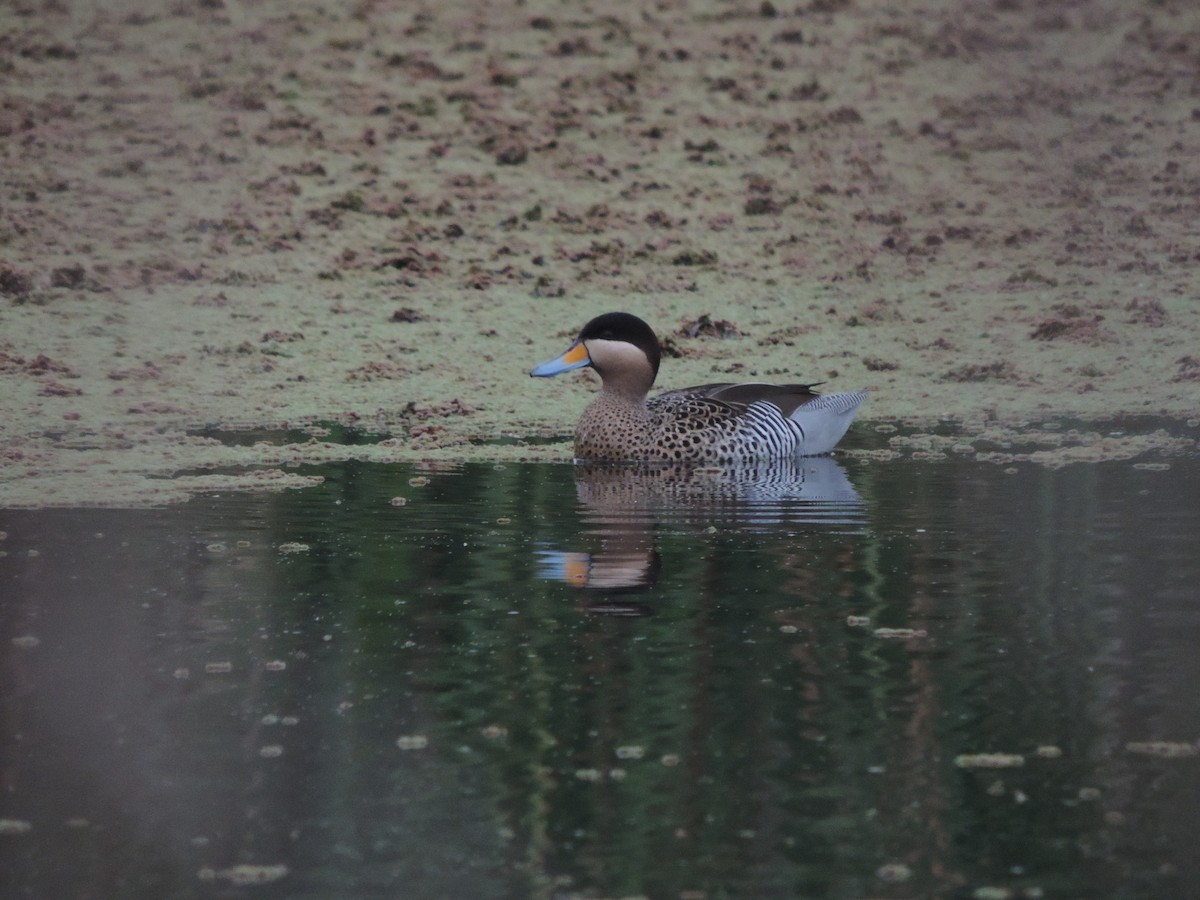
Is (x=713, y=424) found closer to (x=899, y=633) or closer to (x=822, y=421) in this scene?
(x=822, y=421)

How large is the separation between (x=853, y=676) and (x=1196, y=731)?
3.05ft

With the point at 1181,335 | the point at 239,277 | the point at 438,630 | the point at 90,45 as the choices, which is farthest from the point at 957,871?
the point at 90,45

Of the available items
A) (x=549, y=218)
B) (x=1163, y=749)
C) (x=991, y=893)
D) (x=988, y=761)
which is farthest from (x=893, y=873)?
(x=549, y=218)

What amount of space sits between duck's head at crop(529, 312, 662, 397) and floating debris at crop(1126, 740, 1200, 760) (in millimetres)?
5939

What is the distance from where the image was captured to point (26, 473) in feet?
30.1

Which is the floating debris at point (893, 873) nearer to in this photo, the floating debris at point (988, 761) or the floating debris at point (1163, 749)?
the floating debris at point (988, 761)

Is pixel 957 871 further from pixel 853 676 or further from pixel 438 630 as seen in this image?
pixel 438 630

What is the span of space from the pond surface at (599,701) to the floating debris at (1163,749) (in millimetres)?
20

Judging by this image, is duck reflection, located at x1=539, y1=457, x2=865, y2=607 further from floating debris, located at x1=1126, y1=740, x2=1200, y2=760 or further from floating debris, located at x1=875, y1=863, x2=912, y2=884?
floating debris, located at x1=875, y1=863, x2=912, y2=884

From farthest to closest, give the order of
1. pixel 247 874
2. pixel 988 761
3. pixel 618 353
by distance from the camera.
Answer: pixel 618 353
pixel 988 761
pixel 247 874

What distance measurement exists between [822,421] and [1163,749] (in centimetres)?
550

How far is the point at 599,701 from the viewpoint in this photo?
5449 mm

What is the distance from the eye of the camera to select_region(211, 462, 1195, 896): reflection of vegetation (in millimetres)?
4402

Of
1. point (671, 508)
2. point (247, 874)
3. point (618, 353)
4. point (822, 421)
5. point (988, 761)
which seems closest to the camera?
point (247, 874)
